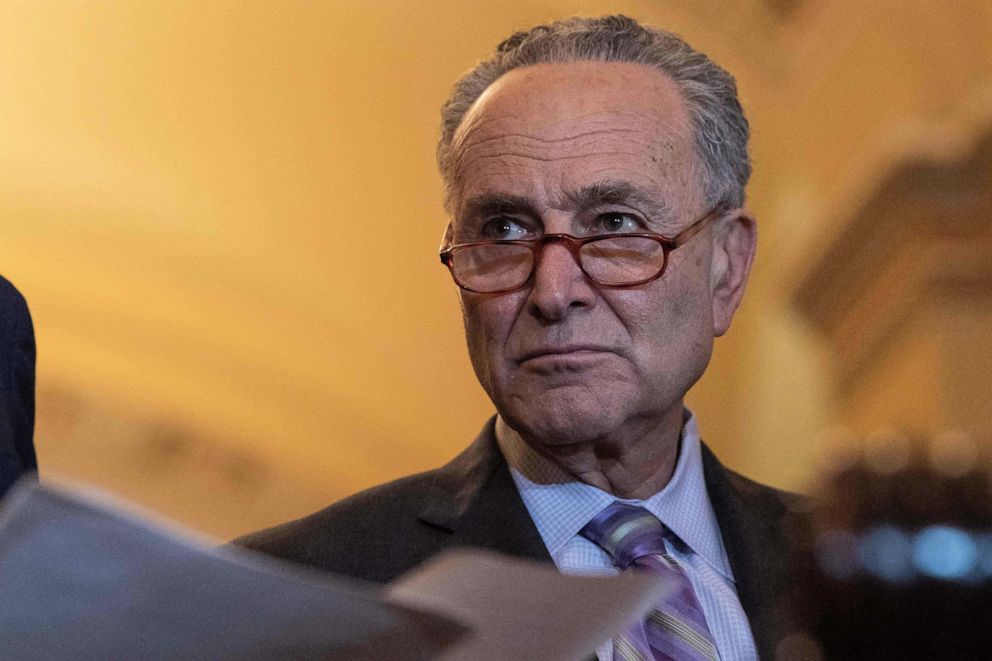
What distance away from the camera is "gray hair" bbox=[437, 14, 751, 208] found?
2.33 meters

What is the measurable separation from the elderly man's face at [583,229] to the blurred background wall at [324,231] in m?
4.23

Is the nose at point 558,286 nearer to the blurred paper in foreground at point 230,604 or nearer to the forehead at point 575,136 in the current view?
the forehead at point 575,136

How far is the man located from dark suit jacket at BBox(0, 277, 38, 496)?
0.50 m

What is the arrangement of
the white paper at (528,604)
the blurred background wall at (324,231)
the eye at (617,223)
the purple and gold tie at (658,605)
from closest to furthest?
the white paper at (528,604)
the purple and gold tie at (658,605)
the eye at (617,223)
the blurred background wall at (324,231)

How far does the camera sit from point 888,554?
80 centimetres

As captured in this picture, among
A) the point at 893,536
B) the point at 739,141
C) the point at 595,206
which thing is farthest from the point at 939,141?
the point at 893,536

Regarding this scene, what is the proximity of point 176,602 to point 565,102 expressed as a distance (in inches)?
56.1

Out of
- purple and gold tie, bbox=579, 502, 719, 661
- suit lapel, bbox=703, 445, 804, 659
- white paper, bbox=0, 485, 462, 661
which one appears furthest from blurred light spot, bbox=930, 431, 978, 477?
suit lapel, bbox=703, 445, 804, 659

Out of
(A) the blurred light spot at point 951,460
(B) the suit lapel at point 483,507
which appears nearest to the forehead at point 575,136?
(B) the suit lapel at point 483,507

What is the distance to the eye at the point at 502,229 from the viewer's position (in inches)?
85.4

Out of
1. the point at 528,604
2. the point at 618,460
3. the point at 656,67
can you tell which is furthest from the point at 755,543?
the point at 528,604

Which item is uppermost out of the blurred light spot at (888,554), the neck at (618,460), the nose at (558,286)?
the blurred light spot at (888,554)

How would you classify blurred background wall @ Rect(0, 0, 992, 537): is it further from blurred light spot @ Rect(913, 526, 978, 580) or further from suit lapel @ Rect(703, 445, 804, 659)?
blurred light spot @ Rect(913, 526, 978, 580)

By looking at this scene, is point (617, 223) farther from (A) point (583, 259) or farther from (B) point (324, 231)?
(B) point (324, 231)
